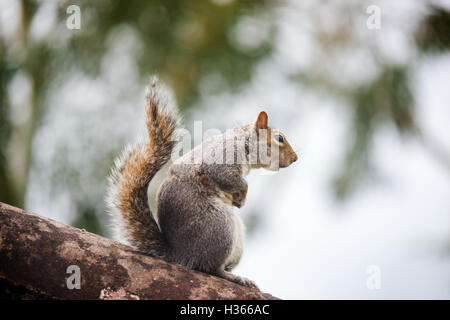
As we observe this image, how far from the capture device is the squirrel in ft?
5.09

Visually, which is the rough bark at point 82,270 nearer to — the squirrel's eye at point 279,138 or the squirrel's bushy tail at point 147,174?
the squirrel's bushy tail at point 147,174

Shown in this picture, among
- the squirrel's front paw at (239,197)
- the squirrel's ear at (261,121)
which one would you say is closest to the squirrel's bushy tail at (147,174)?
the squirrel's front paw at (239,197)

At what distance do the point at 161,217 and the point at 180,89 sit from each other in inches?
72.4

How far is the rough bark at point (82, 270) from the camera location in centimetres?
119

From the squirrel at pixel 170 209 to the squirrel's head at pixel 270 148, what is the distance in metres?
0.40

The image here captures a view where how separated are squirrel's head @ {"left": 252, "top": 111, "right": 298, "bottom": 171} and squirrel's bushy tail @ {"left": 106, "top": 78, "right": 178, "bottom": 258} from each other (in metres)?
0.53

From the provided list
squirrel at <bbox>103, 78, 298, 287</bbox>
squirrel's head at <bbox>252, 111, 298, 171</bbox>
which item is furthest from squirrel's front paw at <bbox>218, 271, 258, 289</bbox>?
squirrel's head at <bbox>252, 111, 298, 171</bbox>

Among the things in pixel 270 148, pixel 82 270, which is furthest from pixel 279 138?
pixel 82 270

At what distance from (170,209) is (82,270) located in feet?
1.39

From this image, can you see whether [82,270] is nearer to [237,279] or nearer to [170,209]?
[170,209]

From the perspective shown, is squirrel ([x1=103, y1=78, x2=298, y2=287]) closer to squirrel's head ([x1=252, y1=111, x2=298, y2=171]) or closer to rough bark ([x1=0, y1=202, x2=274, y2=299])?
rough bark ([x1=0, y1=202, x2=274, y2=299])

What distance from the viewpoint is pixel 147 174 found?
156cm
